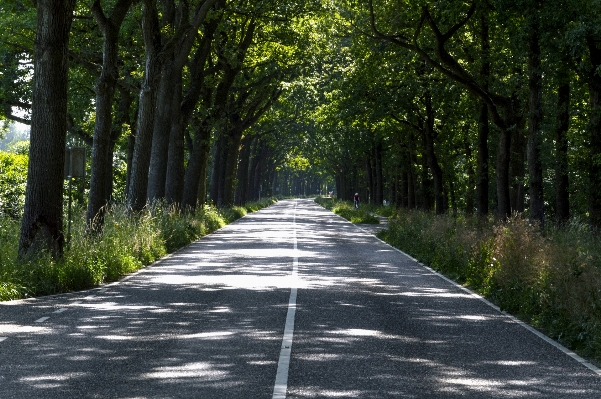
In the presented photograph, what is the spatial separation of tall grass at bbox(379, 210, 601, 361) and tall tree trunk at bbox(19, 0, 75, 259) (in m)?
8.49

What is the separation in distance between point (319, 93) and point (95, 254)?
27.5 metres

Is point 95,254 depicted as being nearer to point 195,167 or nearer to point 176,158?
point 176,158

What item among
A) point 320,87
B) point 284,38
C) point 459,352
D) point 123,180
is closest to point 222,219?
point 320,87

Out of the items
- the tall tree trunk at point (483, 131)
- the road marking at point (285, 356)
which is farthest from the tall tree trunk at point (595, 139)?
the road marking at point (285, 356)

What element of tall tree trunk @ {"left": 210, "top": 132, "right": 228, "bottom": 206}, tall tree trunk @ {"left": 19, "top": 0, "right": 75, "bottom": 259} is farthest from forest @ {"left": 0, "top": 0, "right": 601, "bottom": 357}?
tall tree trunk @ {"left": 210, "top": 132, "right": 228, "bottom": 206}

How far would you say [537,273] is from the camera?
14.5m

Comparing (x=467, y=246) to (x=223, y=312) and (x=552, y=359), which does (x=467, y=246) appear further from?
(x=552, y=359)

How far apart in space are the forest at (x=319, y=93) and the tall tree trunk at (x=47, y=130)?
3 cm

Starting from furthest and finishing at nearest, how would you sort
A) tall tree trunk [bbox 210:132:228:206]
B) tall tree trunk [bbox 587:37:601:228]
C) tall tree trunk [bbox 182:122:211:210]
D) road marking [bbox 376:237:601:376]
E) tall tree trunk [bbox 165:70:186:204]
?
tall tree trunk [bbox 210:132:228:206], tall tree trunk [bbox 182:122:211:210], tall tree trunk [bbox 165:70:186:204], tall tree trunk [bbox 587:37:601:228], road marking [bbox 376:237:601:376]

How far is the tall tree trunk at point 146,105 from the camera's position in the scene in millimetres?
25766

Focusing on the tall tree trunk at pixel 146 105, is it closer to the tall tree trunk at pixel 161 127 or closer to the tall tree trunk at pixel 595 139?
the tall tree trunk at pixel 161 127

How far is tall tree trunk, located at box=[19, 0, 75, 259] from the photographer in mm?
16984

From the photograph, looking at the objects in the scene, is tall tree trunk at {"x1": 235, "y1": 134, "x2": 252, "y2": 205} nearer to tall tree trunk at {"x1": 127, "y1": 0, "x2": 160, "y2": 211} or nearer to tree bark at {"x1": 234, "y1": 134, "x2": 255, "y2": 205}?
tree bark at {"x1": 234, "y1": 134, "x2": 255, "y2": 205}

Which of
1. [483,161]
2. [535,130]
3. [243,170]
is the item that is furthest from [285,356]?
[243,170]
